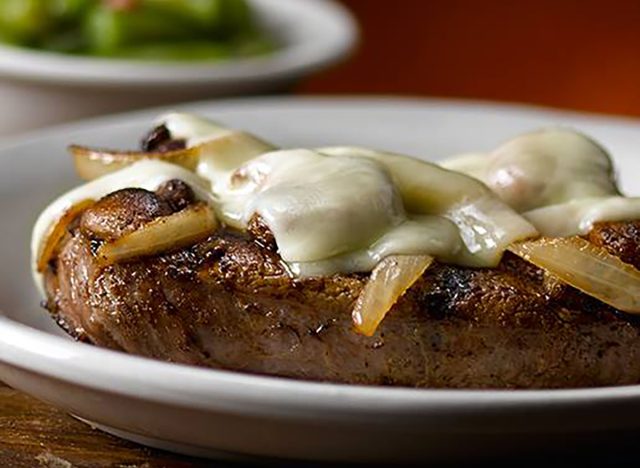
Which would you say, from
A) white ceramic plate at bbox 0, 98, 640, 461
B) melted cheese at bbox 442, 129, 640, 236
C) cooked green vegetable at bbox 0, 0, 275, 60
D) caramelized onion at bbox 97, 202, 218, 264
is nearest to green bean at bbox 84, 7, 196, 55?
cooked green vegetable at bbox 0, 0, 275, 60

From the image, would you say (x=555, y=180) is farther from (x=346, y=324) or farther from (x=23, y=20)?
(x=23, y=20)

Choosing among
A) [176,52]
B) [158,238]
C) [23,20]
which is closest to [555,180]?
[158,238]

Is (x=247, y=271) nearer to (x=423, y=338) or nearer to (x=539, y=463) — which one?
(x=423, y=338)

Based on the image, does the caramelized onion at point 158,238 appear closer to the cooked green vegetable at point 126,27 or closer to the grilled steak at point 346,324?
the grilled steak at point 346,324

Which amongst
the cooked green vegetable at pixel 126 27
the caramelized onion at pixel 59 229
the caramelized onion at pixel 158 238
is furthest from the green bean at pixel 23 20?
the caramelized onion at pixel 158 238

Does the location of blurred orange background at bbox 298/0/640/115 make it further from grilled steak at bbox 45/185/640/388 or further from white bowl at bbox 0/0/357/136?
grilled steak at bbox 45/185/640/388
